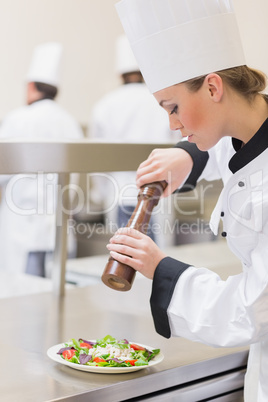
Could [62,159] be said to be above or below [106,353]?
above

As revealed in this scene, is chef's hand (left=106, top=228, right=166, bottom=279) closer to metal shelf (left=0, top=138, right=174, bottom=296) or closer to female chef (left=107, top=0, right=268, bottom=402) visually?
female chef (left=107, top=0, right=268, bottom=402)

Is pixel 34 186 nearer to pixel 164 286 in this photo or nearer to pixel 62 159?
pixel 62 159

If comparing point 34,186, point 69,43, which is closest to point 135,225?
point 34,186

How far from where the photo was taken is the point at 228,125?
3.49ft

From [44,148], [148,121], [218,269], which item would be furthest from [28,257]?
[44,148]

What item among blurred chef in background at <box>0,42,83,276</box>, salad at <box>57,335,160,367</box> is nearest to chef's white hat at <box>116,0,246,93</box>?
salad at <box>57,335,160,367</box>

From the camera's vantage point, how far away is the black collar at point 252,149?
1064 millimetres

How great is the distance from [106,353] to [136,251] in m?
0.24

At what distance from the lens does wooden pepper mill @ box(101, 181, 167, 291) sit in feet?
3.42

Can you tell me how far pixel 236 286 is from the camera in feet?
3.35

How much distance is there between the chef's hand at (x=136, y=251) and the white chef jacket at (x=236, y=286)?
0.06 feet

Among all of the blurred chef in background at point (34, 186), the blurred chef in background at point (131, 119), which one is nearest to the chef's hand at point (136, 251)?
the blurred chef in background at point (34, 186)

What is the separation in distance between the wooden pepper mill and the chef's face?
0.18 metres

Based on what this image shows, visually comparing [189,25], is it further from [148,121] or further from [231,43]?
[148,121]
